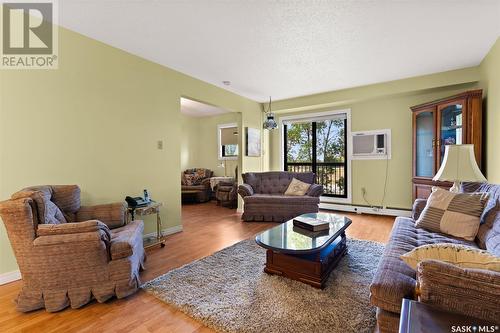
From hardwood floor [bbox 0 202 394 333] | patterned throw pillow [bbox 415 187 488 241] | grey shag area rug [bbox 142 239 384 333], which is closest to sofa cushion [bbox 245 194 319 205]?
hardwood floor [bbox 0 202 394 333]

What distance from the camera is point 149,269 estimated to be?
2.47 metres

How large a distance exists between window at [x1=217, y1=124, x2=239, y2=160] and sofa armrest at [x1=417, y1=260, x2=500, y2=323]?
20.0 ft

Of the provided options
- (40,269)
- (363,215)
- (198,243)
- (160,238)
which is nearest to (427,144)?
(363,215)

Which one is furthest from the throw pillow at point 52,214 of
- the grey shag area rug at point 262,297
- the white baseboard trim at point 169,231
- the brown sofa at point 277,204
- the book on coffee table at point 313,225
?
the brown sofa at point 277,204

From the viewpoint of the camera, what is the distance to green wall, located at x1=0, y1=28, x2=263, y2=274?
2.29 m

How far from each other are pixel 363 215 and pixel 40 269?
5.03 m

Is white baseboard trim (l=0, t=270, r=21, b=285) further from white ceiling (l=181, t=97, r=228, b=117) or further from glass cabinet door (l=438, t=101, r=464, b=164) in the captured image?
glass cabinet door (l=438, t=101, r=464, b=164)

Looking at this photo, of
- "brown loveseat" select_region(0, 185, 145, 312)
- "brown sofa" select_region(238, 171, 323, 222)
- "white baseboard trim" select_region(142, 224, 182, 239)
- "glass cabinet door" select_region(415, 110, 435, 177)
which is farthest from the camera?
"brown sofa" select_region(238, 171, 323, 222)

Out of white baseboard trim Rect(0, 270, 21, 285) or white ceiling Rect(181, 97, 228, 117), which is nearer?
white baseboard trim Rect(0, 270, 21, 285)

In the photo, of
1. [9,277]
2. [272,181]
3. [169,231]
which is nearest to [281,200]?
[272,181]

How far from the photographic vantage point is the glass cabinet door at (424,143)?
386 centimetres

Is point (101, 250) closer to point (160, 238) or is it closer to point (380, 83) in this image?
point (160, 238)

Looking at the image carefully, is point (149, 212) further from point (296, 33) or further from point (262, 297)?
point (296, 33)

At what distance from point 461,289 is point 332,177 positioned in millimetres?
4706
